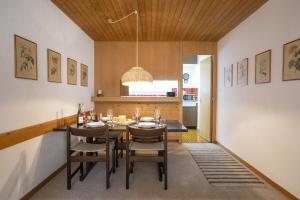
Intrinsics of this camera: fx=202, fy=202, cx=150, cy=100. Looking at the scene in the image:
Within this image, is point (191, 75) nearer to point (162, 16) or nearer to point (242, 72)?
point (242, 72)

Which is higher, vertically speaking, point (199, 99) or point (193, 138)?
point (199, 99)

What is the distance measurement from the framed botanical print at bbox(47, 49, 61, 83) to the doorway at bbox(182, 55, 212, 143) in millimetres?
3311

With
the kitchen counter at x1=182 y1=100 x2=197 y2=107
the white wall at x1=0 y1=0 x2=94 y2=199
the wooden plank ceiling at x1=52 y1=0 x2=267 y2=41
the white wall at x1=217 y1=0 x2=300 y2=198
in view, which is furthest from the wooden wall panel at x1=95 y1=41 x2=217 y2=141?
the kitchen counter at x1=182 y1=100 x2=197 y2=107

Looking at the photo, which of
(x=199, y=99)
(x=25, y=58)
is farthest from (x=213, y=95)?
(x=25, y=58)

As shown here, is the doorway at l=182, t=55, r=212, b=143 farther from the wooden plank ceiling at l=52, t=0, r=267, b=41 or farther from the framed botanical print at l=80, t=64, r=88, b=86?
the framed botanical print at l=80, t=64, r=88, b=86

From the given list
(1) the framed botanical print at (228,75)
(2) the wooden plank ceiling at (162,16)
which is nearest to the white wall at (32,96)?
(2) the wooden plank ceiling at (162,16)

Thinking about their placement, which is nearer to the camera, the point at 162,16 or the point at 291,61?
the point at 291,61

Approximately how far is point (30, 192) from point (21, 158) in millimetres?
458

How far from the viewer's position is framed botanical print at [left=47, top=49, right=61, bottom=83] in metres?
2.82

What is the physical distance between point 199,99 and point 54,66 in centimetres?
432

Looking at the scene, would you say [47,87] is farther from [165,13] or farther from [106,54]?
[106,54]

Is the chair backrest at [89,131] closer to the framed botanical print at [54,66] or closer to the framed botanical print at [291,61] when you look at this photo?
the framed botanical print at [54,66]

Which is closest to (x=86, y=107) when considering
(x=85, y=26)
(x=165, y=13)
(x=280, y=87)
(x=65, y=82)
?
(x=65, y=82)

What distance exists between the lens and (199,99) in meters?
6.13
